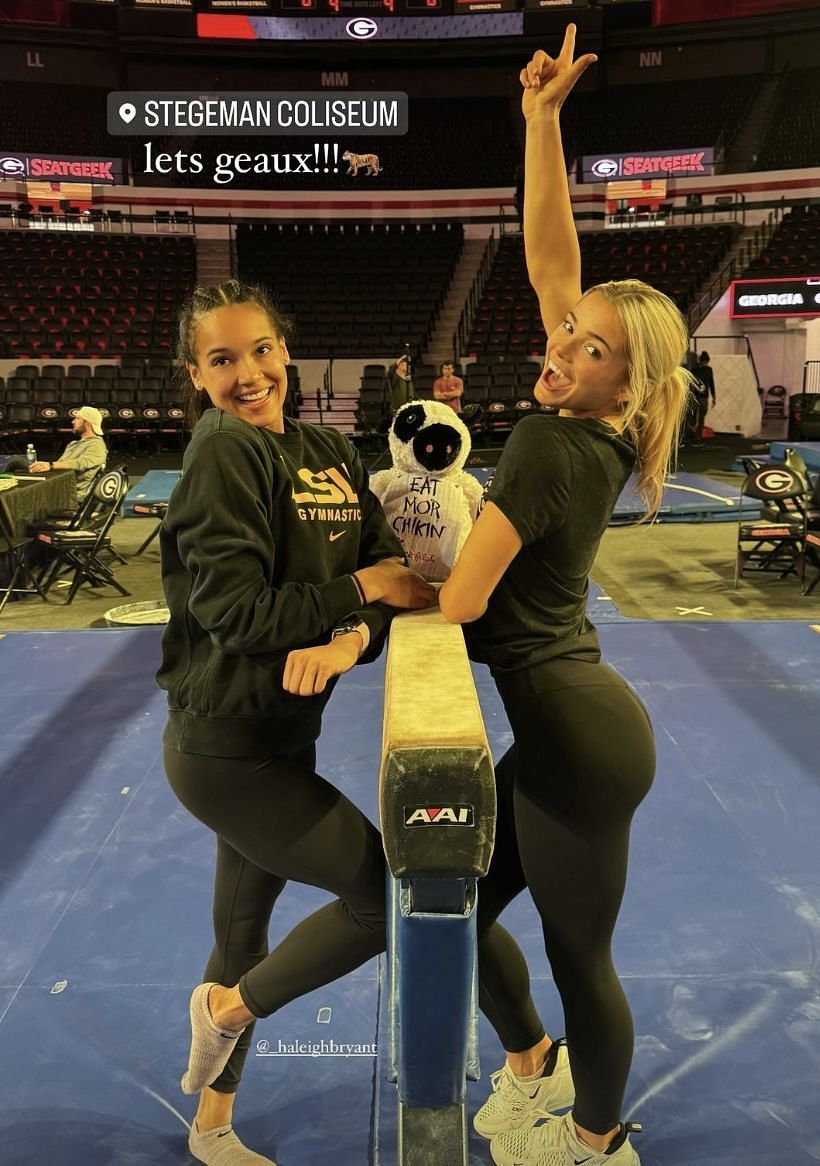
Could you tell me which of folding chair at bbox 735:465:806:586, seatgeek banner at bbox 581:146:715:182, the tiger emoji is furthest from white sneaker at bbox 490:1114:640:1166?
the tiger emoji

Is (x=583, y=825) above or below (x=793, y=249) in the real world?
below

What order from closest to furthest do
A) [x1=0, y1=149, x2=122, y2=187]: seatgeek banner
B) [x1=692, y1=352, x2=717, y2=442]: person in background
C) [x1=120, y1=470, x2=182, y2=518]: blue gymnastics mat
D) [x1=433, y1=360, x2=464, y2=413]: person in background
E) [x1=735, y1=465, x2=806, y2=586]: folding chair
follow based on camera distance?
[x1=735, y1=465, x2=806, y2=586]: folding chair < [x1=120, y1=470, x2=182, y2=518]: blue gymnastics mat < [x1=433, y1=360, x2=464, y2=413]: person in background < [x1=692, y1=352, x2=717, y2=442]: person in background < [x1=0, y1=149, x2=122, y2=187]: seatgeek banner

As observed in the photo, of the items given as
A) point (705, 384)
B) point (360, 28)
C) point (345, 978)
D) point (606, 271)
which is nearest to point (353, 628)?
point (345, 978)

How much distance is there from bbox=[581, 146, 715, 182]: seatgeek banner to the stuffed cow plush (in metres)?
18.5

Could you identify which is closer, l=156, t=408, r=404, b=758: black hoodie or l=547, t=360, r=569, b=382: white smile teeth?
l=156, t=408, r=404, b=758: black hoodie

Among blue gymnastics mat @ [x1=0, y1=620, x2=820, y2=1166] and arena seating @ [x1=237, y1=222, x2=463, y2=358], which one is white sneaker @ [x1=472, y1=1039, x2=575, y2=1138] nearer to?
blue gymnastics mat @ [x1=0, y1=620, x2=820, y2=1166]

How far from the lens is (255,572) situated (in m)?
1.26

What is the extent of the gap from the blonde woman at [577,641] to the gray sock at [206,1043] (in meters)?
0.49

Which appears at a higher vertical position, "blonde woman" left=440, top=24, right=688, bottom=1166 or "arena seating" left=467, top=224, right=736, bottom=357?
"arena seating" left=467, top=224, right=736, bottom=357

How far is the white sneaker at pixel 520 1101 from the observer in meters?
1.65

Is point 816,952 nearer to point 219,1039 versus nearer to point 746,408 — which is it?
point 219,1039

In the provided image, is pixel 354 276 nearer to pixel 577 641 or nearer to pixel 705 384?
pixel 705 384

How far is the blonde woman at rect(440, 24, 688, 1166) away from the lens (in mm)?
1264

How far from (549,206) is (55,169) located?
62.3 feet
